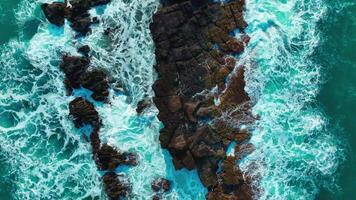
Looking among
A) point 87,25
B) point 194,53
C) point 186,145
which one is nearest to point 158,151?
point 186,145

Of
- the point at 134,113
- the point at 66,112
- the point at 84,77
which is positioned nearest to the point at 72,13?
the point at 84,77

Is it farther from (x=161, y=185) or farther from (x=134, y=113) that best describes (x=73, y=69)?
Result: (x=161, y=185)

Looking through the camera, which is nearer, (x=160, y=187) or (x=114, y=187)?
(x=114, y=187)

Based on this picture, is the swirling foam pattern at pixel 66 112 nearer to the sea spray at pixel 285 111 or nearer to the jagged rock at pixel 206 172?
the jagged rock at pixel 206 172

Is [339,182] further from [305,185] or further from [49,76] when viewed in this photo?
[49,76]

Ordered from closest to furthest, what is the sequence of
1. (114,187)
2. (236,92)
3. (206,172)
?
(206,172), (114,187), (236,92)

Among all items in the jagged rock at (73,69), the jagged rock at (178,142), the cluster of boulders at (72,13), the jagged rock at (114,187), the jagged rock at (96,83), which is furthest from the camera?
the cluster of boulders at (72,13)

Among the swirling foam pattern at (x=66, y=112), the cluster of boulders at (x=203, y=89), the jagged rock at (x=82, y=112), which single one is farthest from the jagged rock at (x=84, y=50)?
the cluster of boulders at (x=203, y=89)
